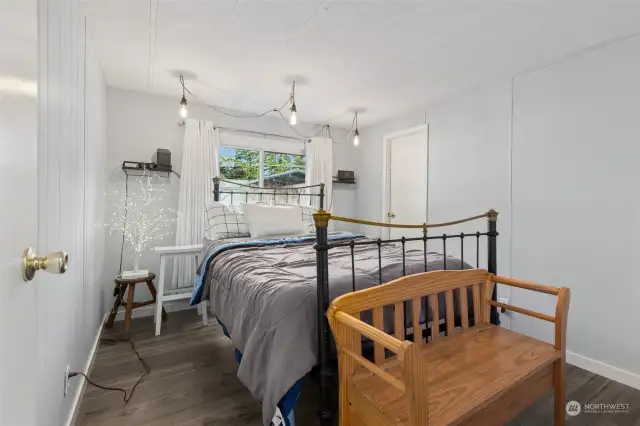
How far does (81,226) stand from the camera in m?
1.83

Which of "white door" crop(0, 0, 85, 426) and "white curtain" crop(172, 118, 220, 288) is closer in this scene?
"white door" crop(0, 0, 85, 426)

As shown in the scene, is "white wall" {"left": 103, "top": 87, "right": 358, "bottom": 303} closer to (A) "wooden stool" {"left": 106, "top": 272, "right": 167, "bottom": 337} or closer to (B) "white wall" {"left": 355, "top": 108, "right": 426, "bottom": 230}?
(A) "wooden stool" {"left": 106, "top": 272, "right": 167, "bottom": 337}

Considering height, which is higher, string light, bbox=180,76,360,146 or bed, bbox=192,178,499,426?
string light, bbox=180,76,360,146

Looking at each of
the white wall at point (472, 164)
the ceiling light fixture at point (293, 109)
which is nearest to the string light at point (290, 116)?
the ceiling light fixture at point (293, 109)

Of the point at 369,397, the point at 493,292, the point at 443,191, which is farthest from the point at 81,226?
the point at 443,191

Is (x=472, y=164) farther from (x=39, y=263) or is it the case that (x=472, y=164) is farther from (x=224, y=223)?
(x=39, y=263)

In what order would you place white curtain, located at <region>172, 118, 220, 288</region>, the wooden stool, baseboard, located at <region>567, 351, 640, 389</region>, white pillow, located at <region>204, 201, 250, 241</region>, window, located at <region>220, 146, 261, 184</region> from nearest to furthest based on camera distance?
baseboard, located at <region>567, 351, 640, 389</region> → the wooden stool → white pillow, located at <region>204, 201, 250, 241</region> → white curtain, located at <region>172, 118, 220, 288</region> → window, located at <region>220, 146, 261, 184</region>

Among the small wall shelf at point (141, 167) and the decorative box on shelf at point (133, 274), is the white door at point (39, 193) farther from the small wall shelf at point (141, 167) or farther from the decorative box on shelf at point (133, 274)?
the small wall shelf at point (141, 167)

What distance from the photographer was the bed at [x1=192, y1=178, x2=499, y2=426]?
1.36m

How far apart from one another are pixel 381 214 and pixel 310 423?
2911mm

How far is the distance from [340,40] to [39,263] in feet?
7.01

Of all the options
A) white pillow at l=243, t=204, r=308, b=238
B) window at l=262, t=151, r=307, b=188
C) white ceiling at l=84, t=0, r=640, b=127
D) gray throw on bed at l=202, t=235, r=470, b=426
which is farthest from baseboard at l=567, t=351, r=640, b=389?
window at l=262, t=151, r=307, b=188

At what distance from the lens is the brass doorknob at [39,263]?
0.66 m

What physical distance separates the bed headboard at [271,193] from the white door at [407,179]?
974 millimetres
